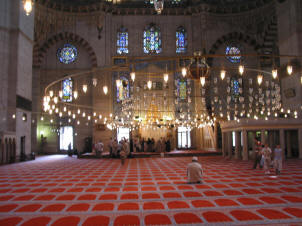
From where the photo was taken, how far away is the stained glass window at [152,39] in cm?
1931

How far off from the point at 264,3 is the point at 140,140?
1256cm

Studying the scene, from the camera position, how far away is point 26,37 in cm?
1352

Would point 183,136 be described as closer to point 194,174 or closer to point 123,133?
point 123,133

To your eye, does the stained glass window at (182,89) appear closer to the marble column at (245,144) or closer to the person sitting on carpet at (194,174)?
the marble column at (245,144)

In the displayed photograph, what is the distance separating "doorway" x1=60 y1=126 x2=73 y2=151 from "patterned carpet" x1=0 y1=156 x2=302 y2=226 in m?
12.0

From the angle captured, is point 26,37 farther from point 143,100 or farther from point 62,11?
point 143,100

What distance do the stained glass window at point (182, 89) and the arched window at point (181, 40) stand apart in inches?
91.2

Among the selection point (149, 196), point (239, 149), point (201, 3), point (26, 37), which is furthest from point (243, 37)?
point (149, 196)

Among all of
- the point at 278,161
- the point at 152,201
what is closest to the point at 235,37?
the point at 278,161

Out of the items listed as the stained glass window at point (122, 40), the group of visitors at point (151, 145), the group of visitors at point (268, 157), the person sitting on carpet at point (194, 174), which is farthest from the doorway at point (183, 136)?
the person sitting on carpet at point (194, 174)

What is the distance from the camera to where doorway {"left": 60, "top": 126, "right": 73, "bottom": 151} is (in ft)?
61.5

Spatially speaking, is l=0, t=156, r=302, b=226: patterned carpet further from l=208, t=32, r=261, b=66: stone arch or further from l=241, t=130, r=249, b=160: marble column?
l=208, t=32, r=261, b=66: stone arch

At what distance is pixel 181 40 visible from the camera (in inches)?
768

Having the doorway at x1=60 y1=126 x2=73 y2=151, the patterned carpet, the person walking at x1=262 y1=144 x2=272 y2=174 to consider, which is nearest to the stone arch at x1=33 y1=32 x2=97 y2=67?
the doorway at x1=60 y1=126 x2=73 y2=151
